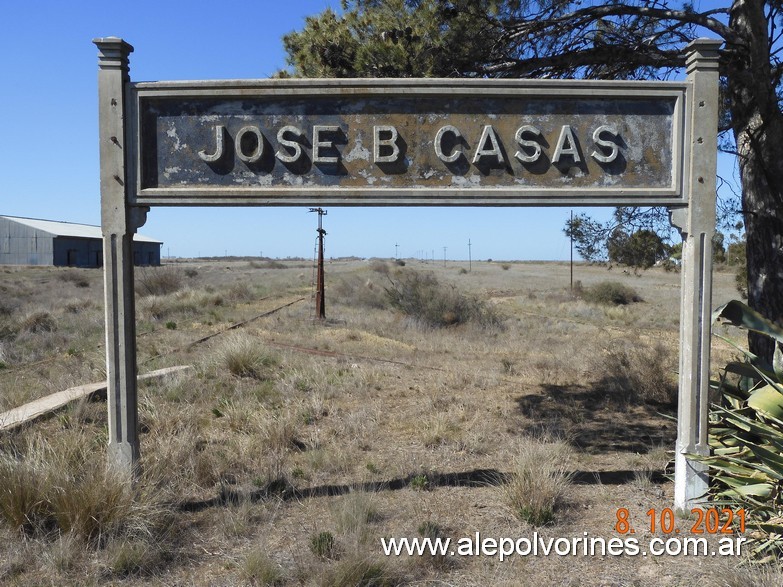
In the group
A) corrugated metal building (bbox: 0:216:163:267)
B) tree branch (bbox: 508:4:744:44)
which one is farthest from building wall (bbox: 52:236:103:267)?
tree branch (bbox: 508:4:744:44)

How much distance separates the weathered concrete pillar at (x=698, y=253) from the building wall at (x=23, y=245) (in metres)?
57.1

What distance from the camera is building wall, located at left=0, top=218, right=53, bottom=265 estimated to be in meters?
52.3

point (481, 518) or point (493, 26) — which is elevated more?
point (493, 26)

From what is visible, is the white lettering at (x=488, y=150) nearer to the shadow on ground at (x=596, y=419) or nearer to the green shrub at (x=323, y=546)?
the green shrub at (x=323, y=546)

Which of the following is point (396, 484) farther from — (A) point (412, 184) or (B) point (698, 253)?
(B) point (698, 253)

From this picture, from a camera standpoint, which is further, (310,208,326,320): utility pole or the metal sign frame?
(310,208,326,320): utility pole

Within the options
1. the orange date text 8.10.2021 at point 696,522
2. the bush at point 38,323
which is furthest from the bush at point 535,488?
the bush at point 38,323

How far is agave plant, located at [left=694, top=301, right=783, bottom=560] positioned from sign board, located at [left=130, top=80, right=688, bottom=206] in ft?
5.22

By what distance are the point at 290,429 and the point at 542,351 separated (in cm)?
776

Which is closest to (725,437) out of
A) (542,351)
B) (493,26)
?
(493,26)

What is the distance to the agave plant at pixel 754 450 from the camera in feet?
12.7

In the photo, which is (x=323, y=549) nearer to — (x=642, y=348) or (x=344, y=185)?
(x=344, y=185)

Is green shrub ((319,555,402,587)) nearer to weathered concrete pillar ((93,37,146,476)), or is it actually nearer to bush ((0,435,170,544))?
bush ((0,435,170,544))

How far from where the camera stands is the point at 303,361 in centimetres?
1035
